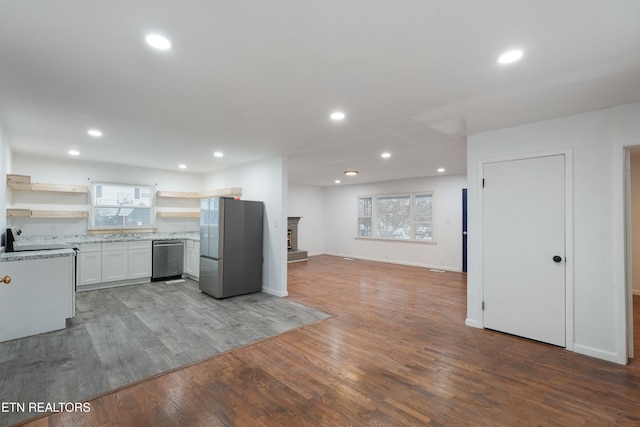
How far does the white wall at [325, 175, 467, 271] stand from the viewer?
7.54m

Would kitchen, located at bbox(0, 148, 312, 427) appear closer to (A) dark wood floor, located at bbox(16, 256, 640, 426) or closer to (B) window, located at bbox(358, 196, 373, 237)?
(A) dark wood floor, located at bbox(16, 256, 640, 426)

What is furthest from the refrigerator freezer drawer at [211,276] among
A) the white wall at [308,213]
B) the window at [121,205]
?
the white wall at [308,213]

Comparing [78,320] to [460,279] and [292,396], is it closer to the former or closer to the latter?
[292,396]

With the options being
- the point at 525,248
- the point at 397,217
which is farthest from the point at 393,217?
the point at 525,248

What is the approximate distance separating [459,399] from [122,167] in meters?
7.11

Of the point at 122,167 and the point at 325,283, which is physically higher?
the point at 122,167

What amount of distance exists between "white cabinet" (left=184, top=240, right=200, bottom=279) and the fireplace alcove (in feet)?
11.1

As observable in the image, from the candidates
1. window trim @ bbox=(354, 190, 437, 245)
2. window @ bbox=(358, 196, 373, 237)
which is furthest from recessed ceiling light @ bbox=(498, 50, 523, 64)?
window @ bbox=(358, 196, 373, 237)

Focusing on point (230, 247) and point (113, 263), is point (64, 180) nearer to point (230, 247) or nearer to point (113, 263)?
point (113, 263)

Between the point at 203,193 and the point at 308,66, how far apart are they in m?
5.63

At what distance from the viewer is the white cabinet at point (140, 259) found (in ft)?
18.9

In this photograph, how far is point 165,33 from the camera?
1.77 meters

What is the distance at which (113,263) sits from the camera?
5.54 m

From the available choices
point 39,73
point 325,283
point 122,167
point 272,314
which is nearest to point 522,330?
point 272,314
